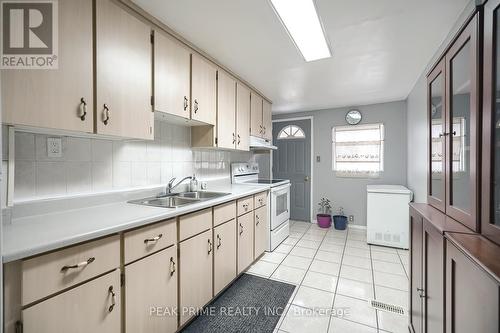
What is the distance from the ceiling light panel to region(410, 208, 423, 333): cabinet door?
154cm

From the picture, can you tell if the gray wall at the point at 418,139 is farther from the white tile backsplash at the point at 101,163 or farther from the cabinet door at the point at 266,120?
the white tile backsplash at the point at 101,163

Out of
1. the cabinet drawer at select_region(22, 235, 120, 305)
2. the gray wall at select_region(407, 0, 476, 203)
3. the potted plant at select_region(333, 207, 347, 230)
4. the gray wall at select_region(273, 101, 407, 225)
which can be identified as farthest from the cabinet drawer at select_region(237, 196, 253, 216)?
the gray wall at select_region(273, 101, 407, 225)

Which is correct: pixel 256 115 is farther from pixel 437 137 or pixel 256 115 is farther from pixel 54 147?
pixel 54 147

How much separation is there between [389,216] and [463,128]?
2551mm

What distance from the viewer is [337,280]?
228 centimetres

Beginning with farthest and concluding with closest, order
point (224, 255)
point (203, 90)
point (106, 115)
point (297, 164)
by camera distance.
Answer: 1. point (297, 164)
2. point (203, 90)
3. point (224, 255)
4. point (106, 115)

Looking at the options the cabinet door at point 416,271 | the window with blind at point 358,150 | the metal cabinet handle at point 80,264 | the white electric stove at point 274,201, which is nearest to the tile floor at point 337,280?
the white electric stove at point 274,201

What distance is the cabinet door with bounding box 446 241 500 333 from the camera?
62cm

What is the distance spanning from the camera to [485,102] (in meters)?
0.90

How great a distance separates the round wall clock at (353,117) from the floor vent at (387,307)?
3.10m

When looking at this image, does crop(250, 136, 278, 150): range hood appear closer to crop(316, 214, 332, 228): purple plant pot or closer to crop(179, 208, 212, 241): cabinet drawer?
crop(179, 208, 212, 241): cabinet drawer

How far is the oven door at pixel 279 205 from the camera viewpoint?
3051 millimetres

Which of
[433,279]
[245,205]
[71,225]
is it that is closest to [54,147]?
[71,225]

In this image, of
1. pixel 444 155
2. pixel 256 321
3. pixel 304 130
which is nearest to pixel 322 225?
pixel 304 130
